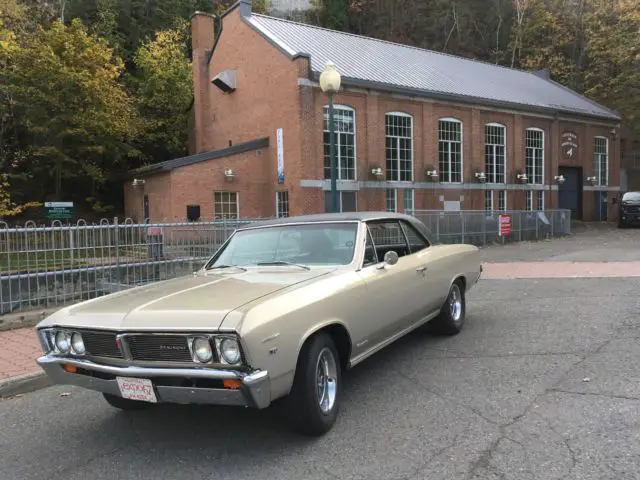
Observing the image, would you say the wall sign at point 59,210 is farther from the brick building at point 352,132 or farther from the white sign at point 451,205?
the white sign at point 451,205

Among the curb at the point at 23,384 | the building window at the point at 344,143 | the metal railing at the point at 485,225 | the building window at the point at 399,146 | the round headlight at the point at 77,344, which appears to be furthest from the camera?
the building window at the point at 399,146

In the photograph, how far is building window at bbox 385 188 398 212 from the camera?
81.9 feet

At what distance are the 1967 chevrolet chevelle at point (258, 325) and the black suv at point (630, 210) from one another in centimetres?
2721

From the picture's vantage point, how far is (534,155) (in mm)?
31547

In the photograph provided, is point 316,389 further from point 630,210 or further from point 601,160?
point 601,160

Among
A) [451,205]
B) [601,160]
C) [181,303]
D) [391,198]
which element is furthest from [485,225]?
[601,160]

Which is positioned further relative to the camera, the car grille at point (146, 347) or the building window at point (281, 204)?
the building window at point (281, 204)

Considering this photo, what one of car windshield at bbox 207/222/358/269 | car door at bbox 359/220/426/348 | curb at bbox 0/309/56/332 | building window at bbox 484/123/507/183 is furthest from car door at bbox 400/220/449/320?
building window at bbox 484/123/507/183

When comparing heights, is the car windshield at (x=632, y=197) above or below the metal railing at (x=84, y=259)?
above

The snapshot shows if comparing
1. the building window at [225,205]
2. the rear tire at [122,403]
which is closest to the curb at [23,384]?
the rear tire at [122,403]

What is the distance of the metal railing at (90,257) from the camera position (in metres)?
7.68

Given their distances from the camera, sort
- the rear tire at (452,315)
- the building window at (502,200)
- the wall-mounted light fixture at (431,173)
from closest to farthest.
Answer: the rear tire at (452,315), the wall-mounted light fixture at (431,173), the building window at (502,200)

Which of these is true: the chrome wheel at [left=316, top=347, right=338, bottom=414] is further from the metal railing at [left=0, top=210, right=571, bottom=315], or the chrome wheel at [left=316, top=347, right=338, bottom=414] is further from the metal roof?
the metal roof

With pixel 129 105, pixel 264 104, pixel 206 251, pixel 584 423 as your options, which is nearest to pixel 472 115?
pixel 264 104
